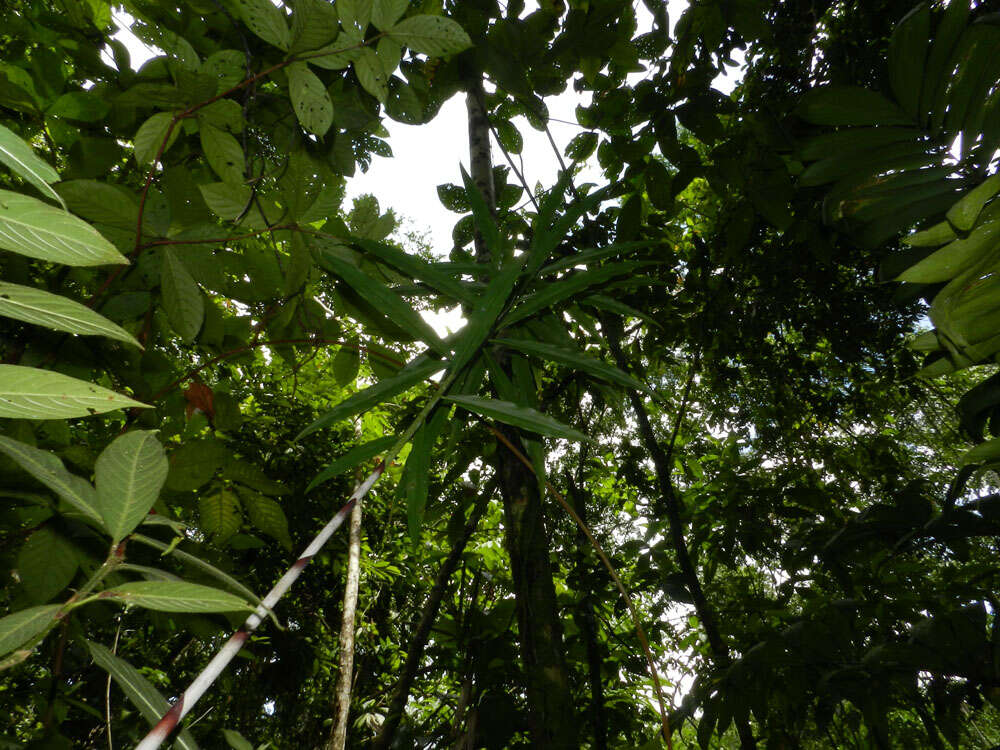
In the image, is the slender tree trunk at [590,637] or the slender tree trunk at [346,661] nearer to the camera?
the slender tree trunk at [590,637]

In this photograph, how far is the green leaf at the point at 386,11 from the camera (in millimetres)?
795

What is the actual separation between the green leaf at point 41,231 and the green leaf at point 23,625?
17 cm

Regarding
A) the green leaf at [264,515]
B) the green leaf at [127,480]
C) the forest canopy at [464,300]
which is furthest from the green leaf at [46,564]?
the green leaf at [127,480]

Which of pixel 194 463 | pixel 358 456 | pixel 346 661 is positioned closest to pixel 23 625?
pixel 358 456

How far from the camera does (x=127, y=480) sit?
313 millimetres

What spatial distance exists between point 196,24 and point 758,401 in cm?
367

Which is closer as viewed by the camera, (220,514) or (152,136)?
(152,136)

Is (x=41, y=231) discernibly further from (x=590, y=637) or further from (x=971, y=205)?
(x=590, y=637)

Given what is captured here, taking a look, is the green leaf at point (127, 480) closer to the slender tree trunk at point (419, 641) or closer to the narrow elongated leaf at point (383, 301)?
the narrow elongated leaf at point (383, 301)

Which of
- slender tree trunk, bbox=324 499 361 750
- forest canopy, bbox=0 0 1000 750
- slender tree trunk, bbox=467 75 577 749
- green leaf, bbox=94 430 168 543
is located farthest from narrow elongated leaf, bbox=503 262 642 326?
slender tree trunk, bbox=324 499 361 750

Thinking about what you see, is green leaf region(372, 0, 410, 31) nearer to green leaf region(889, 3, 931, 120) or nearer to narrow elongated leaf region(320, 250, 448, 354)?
narrow elongated leaf region(320, 250, 448, 354)

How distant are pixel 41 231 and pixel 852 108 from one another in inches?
35.1

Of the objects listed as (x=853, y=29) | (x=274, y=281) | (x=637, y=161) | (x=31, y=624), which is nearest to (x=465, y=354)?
(x=31, y=624)

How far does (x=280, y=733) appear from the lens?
4.07 meters
